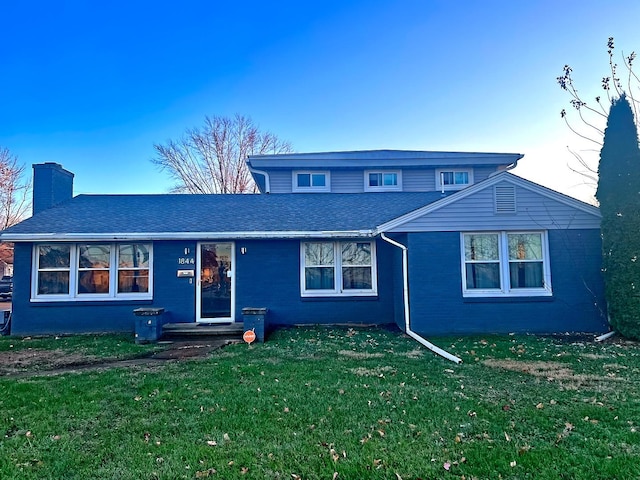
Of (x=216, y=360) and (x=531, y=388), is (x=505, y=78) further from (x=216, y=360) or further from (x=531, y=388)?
(x=216, y=360)

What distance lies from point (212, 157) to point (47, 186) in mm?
19653

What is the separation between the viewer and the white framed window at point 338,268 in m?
10.8

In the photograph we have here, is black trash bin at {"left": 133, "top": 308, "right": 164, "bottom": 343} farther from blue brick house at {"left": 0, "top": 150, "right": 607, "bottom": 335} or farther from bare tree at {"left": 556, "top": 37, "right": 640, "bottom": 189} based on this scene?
bare tree at {"left": 556, "top": 37, "right": 640, "bottom": 189}

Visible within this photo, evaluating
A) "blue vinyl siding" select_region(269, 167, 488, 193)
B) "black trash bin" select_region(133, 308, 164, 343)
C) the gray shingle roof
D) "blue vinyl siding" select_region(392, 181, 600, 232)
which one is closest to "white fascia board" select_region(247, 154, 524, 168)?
"blue vinyl siding" select_region(269, 167, 488, 193)

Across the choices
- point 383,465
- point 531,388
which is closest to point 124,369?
point 383,465

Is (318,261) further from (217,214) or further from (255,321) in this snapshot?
(217,214)

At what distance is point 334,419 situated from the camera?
4.28m

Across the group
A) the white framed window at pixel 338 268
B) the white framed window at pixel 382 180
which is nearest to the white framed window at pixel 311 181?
the white framed window at pixel 382 180

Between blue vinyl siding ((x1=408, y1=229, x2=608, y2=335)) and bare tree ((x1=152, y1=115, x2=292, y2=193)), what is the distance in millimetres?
22688

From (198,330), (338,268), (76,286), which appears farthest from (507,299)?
(76,286)

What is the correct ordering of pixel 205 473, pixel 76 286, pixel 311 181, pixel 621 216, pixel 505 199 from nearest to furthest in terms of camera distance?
pixel 205 473 → pixel 621 216 → pixel 505 199 → pixel 76 286 → pixel 311 181

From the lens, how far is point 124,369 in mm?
6578

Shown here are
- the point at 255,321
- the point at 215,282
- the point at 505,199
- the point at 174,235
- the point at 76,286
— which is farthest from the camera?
the point at 215,282

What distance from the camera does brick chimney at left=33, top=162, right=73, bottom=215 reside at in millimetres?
12477
